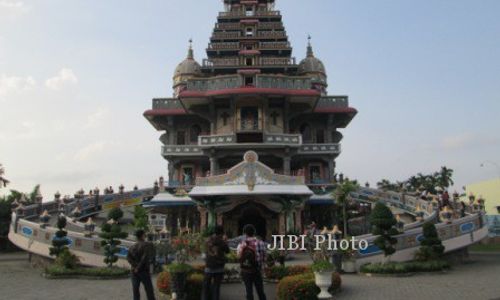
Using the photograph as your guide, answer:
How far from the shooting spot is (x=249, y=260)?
9258 millimetres

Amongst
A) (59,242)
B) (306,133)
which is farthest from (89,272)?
(306,133)

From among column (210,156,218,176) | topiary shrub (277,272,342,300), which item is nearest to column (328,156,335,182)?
column (210,156,218,176)

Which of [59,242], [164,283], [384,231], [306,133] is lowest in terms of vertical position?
[164,283]

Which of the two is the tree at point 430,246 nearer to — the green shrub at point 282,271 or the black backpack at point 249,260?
the green shrub at point 282,271

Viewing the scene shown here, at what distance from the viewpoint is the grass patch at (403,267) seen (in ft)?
54.3

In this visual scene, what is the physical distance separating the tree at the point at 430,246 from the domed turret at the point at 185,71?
32076 mm

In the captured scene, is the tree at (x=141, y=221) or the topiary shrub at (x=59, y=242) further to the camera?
the tree at (x=141, y=221)

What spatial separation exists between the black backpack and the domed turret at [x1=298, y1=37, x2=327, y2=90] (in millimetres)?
37071

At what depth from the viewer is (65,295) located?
13.7m

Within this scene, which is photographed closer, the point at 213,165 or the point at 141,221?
the point at 141,221

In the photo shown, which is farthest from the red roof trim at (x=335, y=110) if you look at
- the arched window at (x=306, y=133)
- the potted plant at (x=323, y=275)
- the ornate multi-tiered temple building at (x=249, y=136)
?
the potted plant at (x=323, y=275)

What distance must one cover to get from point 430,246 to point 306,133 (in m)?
21.9

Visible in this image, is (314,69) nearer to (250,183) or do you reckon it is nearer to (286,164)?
(286,164)

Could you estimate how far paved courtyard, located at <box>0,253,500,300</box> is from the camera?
12.5 m
